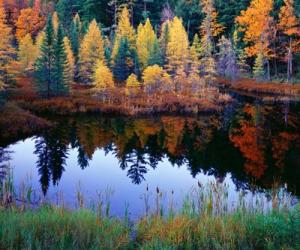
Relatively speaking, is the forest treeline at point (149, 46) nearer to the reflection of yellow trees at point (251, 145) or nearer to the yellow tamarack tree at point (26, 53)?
the yellow tamarack tree at point (26, 53)

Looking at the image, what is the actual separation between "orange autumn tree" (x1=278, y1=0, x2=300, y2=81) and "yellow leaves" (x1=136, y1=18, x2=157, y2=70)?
59.6 feet

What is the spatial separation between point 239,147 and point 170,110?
1253 centimetres

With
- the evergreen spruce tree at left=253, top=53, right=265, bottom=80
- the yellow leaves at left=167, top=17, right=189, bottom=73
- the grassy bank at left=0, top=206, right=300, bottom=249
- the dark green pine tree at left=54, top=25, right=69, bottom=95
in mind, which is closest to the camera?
the grassy bank at left=0, top=206, right=300, bottom=249

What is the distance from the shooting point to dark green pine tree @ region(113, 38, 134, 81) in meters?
46.9

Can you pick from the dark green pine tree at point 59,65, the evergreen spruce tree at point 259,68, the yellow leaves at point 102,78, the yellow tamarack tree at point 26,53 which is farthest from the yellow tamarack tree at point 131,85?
the evergreen spruce tree at point 259,68

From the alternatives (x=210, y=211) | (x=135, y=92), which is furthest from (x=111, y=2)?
(x=210, y=211)

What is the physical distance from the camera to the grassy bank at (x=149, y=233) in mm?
7270

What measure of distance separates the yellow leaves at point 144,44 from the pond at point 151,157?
15.9 metres

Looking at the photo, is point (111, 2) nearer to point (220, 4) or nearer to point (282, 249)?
point (220, 4)

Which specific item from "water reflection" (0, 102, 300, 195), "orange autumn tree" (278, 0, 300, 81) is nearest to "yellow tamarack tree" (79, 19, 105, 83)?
"water reflection" (0, 102, 300, 195)

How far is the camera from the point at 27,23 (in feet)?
216

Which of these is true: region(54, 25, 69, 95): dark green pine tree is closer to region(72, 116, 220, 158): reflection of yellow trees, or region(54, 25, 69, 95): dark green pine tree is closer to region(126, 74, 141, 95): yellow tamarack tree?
region(126, 74, 141, 95): yellow tamarack tree

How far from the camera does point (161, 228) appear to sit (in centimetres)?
827

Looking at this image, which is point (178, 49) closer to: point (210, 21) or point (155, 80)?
point (155, 80)
